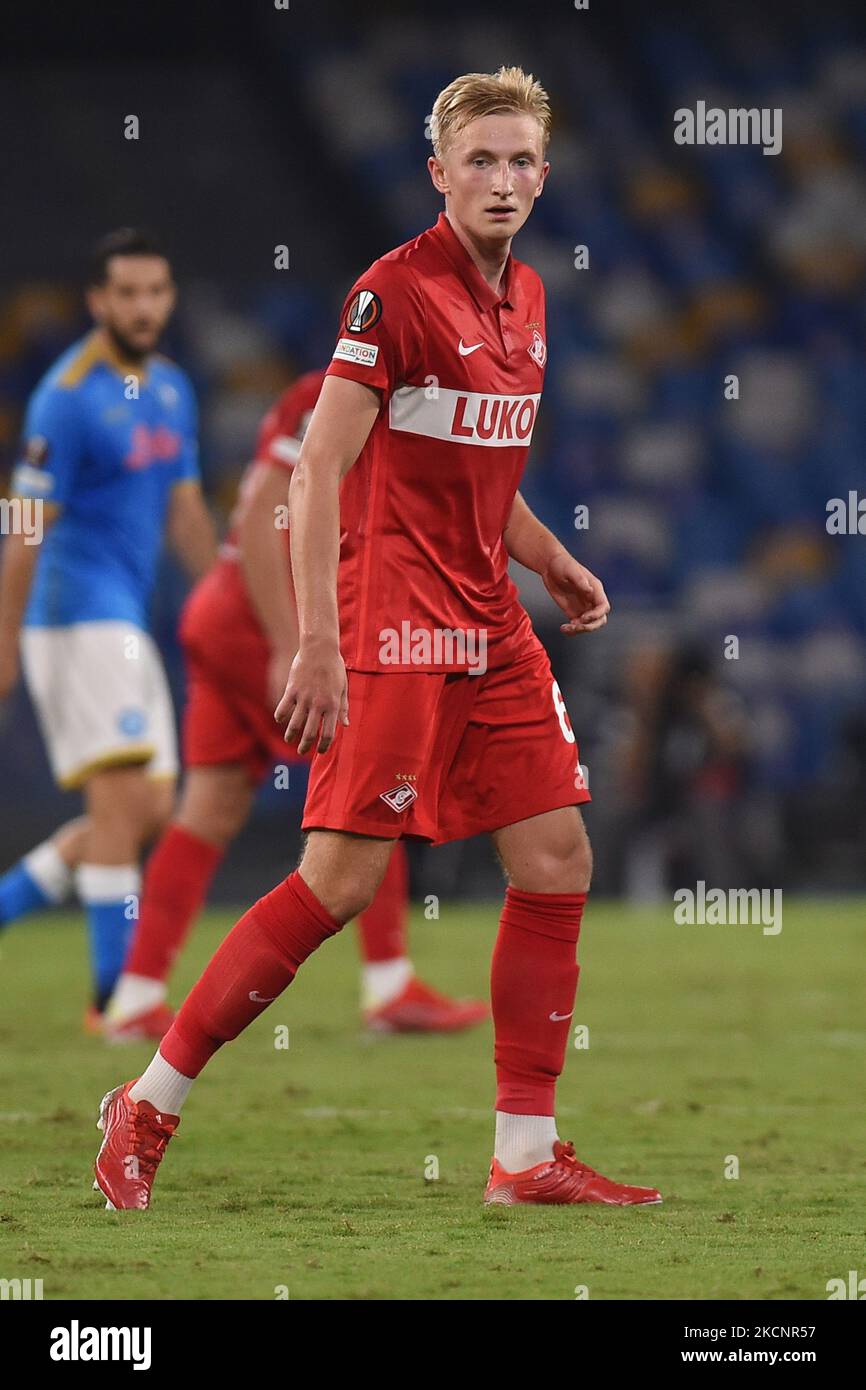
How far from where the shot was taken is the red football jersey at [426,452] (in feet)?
12.7

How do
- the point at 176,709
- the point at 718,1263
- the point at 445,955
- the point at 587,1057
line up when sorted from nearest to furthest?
the point at 718,1263 < the point at 587,1057 < the point at 445,955 < the point at 176,709

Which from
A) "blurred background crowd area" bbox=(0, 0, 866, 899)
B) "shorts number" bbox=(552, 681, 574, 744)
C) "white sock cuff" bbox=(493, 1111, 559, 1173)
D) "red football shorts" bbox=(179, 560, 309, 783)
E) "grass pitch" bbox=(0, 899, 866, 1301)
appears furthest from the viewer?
"blurred background crowd area" bbox=(0, 0, 866, 899)

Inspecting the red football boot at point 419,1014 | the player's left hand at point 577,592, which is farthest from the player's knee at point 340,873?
the red football boot at point 419,1014

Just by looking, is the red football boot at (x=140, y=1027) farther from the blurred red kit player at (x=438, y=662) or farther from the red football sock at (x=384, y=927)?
the blurred red kit player at (x=438, y=662)

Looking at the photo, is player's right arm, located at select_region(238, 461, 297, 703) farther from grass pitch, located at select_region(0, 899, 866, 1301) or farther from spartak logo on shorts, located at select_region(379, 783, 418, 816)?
spartak logo on shorts, located at select_region(379, 783, 418, 816)

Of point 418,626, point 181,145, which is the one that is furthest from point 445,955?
point 181,145

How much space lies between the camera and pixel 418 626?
3.92 meters

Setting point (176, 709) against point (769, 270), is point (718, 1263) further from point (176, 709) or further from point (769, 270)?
point (769, 270)

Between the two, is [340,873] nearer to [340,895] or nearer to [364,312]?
[340,895]

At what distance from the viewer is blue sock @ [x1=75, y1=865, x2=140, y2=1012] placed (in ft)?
21.9

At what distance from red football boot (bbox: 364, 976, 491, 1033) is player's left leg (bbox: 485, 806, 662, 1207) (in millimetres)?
2547

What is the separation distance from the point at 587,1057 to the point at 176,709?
8548 mm

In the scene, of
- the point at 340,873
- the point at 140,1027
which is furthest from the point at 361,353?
the point at 140,1027

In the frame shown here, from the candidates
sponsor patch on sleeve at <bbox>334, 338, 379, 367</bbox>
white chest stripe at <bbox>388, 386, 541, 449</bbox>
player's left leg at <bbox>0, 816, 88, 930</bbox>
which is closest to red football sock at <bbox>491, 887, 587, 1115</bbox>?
white chest stripe at <bbox>388, 386, 541, 449</bbox>
